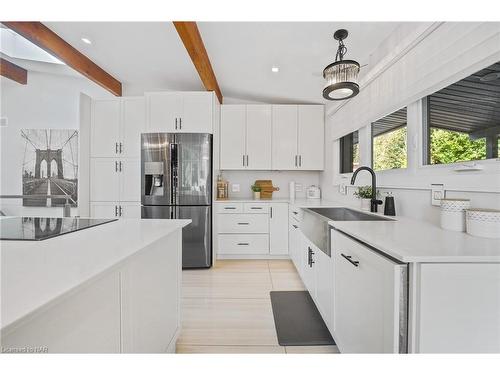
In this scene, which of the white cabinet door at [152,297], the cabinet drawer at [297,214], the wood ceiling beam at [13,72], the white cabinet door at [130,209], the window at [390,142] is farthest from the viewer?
the wood ceiling beam at [13,72]

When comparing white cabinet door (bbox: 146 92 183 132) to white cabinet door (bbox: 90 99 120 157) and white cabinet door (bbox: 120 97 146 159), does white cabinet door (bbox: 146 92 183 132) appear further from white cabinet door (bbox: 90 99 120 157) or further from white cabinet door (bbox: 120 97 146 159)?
white cabinet door (bbox: 90 99 120 157)

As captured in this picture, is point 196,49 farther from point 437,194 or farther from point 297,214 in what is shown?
point 437,194

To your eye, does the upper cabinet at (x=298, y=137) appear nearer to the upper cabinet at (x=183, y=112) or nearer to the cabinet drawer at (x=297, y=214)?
the cabinet drawer at (x=297, y=214)

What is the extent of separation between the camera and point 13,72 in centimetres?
354

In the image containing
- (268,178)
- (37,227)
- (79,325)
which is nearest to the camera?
(79,325)

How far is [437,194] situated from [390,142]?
2.47ft

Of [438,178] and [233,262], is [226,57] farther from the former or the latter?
[233,262]

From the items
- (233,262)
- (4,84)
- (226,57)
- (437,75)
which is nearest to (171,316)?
(233,262)

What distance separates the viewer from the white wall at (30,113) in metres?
3.55

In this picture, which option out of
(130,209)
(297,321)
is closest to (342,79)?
(297,321)

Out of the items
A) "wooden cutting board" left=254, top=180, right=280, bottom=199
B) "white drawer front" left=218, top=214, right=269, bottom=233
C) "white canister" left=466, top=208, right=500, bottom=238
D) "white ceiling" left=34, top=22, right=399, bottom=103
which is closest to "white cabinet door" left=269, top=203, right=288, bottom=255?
"white drawer front" left=218, top=214, right=269, bottom=233

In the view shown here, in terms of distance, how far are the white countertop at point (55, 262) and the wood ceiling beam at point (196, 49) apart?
1722 mm

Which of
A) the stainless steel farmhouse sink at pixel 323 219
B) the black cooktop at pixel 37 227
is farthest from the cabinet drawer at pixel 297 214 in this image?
the black cooktop at pixel 37 227

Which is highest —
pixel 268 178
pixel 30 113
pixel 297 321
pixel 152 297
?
pixel 30 113
